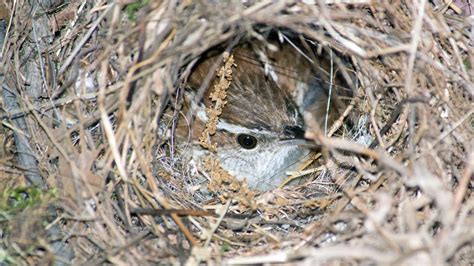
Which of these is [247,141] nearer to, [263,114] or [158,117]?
[263,114]

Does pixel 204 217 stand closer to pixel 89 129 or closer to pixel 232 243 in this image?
pixel 232 243

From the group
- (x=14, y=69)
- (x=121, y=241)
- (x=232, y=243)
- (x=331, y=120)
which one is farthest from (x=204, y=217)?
(x=331, y=120)

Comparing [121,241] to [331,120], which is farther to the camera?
[331,120]

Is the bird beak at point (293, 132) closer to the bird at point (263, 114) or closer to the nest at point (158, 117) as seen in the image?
the bird at point (263, 114)

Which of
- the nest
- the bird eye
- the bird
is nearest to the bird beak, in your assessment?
the bird

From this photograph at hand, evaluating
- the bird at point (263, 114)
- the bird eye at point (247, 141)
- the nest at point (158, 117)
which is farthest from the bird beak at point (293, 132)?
the nest at point (158, 117)

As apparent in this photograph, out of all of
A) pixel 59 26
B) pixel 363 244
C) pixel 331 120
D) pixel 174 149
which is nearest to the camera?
pixel 363 244

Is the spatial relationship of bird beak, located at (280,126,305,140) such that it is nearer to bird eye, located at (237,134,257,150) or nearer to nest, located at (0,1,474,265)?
bird eye, located at (237,134,257,150)

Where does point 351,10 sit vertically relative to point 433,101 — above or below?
above

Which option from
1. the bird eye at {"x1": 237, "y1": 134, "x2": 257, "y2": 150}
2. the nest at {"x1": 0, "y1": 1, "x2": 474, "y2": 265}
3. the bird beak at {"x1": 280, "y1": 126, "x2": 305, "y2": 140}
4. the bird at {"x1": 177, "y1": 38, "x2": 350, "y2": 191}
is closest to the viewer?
the nest at {"x1": 0, "y1": 1, "x2": 474, "y2": 265}
